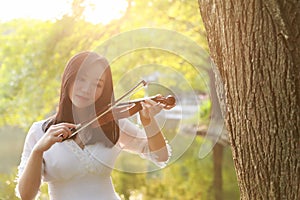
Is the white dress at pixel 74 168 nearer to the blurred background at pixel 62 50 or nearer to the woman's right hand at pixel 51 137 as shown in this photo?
the woman's right hand at pixel 51 137

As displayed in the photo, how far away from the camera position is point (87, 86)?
4.69 ft

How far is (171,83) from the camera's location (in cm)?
182

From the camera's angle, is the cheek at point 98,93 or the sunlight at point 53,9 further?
the sunlight at point 53,9

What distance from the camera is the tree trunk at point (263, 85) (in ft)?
4.36

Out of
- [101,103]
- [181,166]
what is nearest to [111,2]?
[181,166]

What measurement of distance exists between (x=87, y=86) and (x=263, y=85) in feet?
1.45

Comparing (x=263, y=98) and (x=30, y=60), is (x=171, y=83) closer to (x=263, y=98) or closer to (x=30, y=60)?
(x=263, y=98)

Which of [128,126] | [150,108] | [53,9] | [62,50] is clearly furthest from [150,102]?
[62,50]

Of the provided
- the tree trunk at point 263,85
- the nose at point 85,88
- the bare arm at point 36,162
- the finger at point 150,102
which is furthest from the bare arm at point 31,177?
the tree trunk at point 263,85

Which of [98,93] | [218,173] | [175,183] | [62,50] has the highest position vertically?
[62,50]

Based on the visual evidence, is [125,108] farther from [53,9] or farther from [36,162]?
[53,9]

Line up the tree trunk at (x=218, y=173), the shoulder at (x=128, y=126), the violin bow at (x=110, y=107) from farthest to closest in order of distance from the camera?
the tree trunk at (x=218, y=173) < the shoulder at (x=128, y=126) < the violin bow at (x=110, y=107)

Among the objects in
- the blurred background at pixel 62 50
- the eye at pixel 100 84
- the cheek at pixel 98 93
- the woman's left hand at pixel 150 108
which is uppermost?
the blurred background at pixel 62 50

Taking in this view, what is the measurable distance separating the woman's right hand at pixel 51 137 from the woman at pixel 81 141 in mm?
32
